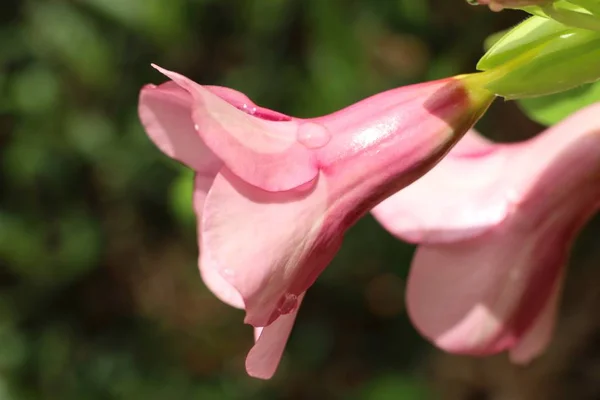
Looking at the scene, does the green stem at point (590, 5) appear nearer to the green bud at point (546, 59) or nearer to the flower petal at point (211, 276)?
the green bud at point (546, 59)

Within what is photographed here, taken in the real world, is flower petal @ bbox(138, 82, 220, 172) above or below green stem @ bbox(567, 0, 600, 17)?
below

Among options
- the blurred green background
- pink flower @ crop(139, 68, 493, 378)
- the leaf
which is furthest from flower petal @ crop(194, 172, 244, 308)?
the blurred green background

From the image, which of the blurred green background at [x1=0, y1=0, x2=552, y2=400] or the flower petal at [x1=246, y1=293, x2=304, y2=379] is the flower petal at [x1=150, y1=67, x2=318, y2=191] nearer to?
the flower petal at [x1=246, y1=293, x2=304, y2=379]

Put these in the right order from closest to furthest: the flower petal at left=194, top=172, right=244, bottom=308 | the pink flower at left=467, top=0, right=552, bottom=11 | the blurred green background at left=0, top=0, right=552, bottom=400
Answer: the pink flower at left=467, top=0, right=552, bottom=11 < the flower petal at left=194, top=172, right=244, bottom=308 < the blurred green background at left=0, top=0, right=552, bottom=400

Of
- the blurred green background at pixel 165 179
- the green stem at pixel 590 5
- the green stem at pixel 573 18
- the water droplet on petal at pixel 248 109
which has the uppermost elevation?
the green stem at pixel 590 5

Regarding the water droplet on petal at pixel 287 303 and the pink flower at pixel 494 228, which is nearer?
the water droplet on petal at pixel 287 303

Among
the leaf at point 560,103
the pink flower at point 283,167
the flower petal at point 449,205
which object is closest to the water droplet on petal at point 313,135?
the pink flower at point 283,167

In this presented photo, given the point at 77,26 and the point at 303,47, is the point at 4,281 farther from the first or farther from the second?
the point at 303,47
